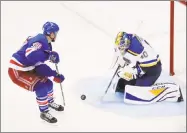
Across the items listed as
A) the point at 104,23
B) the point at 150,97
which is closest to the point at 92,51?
the point at 104,23

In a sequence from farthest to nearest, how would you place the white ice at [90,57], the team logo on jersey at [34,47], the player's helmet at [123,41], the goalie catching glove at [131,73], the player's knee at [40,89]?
1. the goalie catching glove at [131,73]
2. the player's helmet at [123,41]
3. the white ice at [90,57]
4. the player's knee at [40,89]
5. the team logo on jersey at [34,47]

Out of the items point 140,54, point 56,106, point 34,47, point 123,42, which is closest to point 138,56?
point 140,54

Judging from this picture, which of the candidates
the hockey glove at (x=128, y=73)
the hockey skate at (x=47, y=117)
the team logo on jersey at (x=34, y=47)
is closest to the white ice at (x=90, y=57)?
the hockey skate at (x=47, y=117)

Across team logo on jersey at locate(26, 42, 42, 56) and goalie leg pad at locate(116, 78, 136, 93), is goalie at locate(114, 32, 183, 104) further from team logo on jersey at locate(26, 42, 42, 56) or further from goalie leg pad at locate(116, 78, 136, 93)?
team logo on jersey at locate(26, 42, 42, 56)

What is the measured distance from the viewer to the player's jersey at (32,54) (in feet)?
9.55

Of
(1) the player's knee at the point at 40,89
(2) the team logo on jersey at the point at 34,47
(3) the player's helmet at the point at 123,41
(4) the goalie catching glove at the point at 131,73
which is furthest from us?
(4) the goalie catching glove at the point at 131,73

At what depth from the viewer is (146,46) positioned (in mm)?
3348

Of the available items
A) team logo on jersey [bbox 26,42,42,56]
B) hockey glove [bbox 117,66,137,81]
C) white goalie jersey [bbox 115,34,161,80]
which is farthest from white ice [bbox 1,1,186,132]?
team logo on jersey [bbox 26,42,42,56]

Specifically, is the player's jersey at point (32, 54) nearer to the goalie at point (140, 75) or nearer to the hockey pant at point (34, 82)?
the hockey pant at point (34, 82)

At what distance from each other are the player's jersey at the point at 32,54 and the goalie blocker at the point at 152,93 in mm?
692

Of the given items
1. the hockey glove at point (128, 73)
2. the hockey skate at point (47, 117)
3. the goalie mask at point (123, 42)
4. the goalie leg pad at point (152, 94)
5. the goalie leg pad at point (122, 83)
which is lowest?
the hockey skate at point (47, 117)

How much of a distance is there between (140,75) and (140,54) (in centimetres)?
17

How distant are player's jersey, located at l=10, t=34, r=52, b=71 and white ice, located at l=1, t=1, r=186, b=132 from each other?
1.23ft

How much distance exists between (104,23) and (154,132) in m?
1.89
